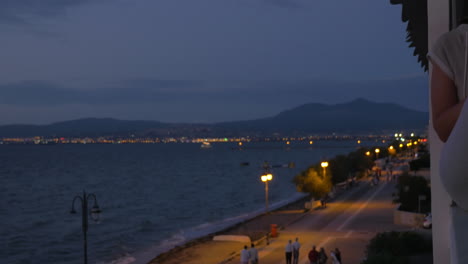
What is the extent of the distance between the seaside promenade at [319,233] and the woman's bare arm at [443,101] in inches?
738

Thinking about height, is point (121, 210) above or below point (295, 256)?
below

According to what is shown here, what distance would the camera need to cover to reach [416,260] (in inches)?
556

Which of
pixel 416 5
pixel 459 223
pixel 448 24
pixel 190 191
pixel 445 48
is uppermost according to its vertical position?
pixel 416 5

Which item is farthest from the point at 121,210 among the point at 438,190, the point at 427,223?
the point at 438,190

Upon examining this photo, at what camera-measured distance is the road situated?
2206 centimetres

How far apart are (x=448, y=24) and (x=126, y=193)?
77414mm

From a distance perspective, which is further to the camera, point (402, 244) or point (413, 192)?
point (413, 192)

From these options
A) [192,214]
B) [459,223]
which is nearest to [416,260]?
[459,223]

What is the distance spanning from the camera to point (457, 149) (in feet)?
4.42

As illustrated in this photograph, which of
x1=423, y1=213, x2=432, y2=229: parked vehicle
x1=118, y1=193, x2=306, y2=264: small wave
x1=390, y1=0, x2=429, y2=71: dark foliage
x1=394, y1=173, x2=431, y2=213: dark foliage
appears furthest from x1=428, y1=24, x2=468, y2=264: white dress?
x1=118, y1=193, x2=306, y2=264: small wave

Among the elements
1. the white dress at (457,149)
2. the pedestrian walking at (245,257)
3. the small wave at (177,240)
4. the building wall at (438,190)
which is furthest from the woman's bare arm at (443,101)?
the small wave at (177,240)

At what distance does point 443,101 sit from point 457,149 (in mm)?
273

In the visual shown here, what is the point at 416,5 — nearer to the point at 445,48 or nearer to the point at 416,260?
the point at 445,48

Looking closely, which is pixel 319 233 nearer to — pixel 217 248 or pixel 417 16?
pixel 217 248
